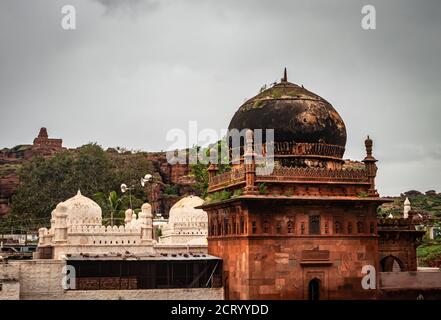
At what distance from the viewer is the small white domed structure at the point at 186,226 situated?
38.0 metres

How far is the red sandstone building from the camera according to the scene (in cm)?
2431

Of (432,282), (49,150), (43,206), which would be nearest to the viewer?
(432,282)

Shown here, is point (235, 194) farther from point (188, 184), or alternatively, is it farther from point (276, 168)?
point (188, 184)

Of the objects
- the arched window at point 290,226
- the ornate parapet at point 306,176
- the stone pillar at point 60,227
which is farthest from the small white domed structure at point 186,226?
the arched window at point 290,226

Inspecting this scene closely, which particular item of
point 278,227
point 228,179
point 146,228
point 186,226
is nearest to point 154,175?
point 186,226

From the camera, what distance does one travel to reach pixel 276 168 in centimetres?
2484

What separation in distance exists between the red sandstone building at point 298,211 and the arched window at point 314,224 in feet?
0.11

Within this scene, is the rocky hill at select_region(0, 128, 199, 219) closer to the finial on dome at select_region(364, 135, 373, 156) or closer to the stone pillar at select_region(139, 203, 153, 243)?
the stone pillar at select_region(139, 203, 153, 243)

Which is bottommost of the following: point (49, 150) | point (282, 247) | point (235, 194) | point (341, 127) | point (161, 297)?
point (161, 297)

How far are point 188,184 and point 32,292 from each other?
203 feet

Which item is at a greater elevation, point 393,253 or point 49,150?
point 49,150

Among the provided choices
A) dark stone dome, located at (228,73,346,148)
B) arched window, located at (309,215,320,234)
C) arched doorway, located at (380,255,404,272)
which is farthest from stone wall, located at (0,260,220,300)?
arched doorway, located at (380,255,404,272)

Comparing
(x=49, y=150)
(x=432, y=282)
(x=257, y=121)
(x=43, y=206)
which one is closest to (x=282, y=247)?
(x=257, y=121)

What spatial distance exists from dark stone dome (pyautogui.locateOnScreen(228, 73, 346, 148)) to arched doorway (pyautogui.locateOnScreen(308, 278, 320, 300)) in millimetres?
5051
